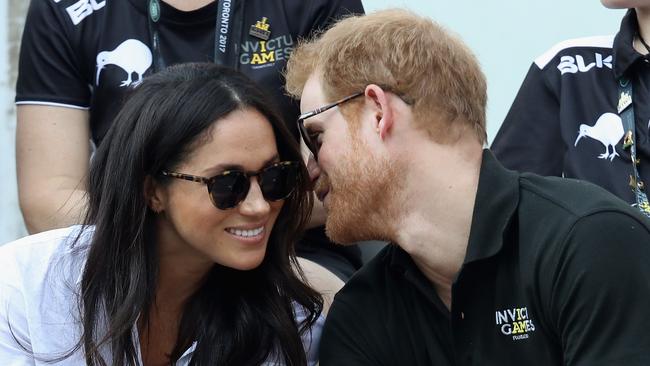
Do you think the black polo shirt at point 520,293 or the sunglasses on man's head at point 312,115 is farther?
the sunglasses on man's head at point 312,115

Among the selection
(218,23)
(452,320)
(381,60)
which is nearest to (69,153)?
(218,23)

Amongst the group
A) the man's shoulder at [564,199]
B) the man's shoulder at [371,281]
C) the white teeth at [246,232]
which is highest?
the man's shoulder at [564,199]

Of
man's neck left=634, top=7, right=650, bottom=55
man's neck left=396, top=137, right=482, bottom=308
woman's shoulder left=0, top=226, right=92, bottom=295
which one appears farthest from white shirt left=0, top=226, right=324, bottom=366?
man's neck left=634, top=7, right=650, bottom=55

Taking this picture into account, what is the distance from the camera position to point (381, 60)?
2.72m

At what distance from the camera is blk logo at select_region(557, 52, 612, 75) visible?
3.37 metres

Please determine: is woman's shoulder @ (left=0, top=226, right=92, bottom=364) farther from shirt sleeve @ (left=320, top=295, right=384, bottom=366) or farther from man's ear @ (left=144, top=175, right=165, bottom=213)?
shirt sleeve @ (left=320, top=295, right=384, bottom=366)

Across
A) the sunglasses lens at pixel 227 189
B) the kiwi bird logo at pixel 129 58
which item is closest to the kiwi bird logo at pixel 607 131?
the sunglasses lens at pixel 227 189

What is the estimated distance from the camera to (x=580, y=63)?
11.1ft

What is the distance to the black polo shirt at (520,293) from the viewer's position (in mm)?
2369

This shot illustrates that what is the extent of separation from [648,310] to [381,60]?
2.70 feet

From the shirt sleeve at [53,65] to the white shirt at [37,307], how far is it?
2.18 feet

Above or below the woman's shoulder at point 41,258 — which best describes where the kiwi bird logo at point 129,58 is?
above

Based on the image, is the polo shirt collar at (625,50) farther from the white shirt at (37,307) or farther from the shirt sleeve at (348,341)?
the white shirt at (37,307)

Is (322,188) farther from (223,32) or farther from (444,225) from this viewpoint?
(223,32)
